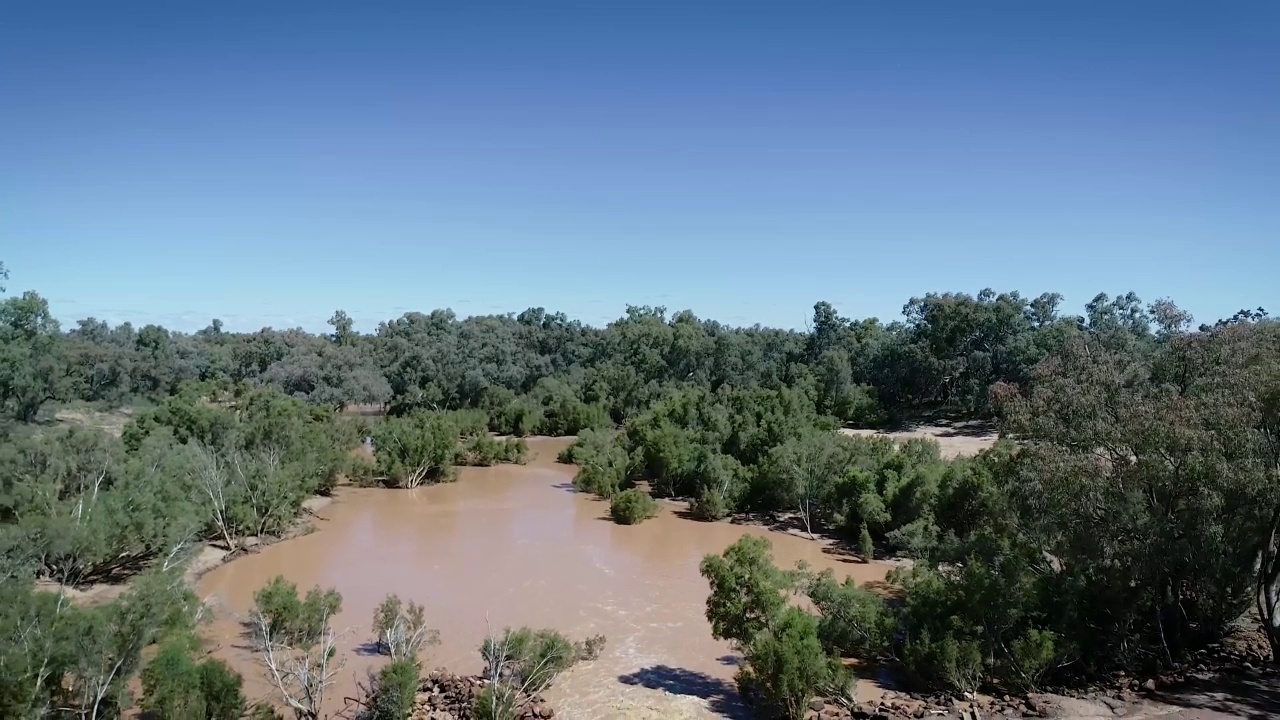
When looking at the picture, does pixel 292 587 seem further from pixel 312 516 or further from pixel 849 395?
pixel 849 395

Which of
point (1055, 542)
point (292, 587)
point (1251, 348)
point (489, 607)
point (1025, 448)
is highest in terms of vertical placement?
point (1251, 348)

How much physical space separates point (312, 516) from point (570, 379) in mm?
31358

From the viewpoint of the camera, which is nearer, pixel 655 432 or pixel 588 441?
pixel 655 432

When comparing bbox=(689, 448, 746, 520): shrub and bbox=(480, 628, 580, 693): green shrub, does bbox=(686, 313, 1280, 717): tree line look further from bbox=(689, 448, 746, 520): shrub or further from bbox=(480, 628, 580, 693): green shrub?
bbox=(689, 448, 746, 520): shrub

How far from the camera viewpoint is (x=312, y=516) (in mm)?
28766

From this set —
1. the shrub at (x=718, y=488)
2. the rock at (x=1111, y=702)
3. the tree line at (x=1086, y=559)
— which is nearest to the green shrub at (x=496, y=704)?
the tree line at (x=1086, y=559)

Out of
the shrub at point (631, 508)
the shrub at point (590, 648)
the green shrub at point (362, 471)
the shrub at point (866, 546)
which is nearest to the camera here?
the shrub at point (590, 648)

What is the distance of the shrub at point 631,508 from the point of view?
2936 cm

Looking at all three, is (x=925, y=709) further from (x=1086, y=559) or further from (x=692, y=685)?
(x=692, y=685)

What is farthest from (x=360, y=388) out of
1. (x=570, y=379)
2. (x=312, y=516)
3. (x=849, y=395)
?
(x=849, y=395)

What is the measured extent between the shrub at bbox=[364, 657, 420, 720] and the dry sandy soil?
98.7 feet

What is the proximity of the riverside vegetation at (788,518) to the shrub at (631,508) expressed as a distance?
108mm

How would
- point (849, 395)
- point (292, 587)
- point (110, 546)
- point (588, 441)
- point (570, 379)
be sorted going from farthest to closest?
point (570, 379) → point (849, 395) → point (588, 441) → point (110, 546) → point (292, 587)

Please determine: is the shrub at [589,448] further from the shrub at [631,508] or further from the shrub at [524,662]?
the shrub at [524,662]
